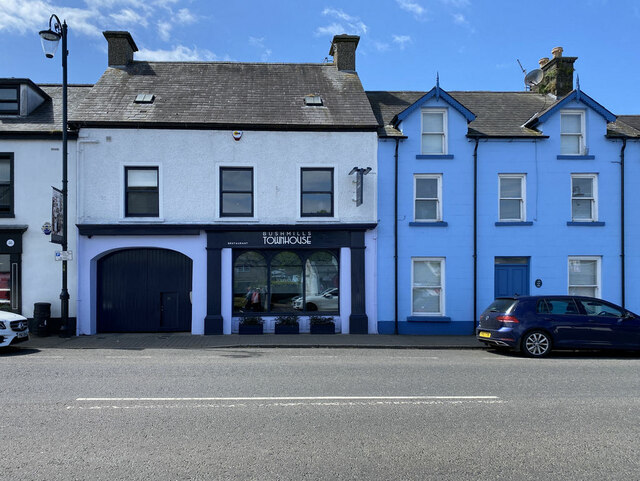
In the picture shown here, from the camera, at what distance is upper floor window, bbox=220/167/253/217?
16031 millimetres

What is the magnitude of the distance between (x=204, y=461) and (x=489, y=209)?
1382 centimetres

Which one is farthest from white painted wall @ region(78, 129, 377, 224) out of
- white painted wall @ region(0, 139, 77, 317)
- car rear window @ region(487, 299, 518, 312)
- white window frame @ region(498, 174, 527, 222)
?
car rear window @ region(487, 299, 518, 312)

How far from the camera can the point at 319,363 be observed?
34.4 feet

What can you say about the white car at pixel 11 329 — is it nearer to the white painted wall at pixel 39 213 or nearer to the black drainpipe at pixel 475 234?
the white painted wall at pixel 39 213

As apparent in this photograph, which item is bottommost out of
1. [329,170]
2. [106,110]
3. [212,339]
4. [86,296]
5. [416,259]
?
[212,339]

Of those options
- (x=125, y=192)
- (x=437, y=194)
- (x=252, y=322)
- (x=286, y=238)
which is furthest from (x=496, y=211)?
(x=125, y=192)

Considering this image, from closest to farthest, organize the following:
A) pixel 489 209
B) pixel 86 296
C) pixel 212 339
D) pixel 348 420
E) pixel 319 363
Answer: pixel 348 420 < pixel 319 363 < pixel 212 339 < pixel 86 296 < pixel 489 209

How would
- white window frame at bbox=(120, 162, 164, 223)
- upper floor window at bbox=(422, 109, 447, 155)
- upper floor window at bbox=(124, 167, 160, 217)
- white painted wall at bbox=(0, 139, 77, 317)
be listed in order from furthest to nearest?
upper floor window at bbox=(422, 109, 447, 155) < upper floor window at bbox=(124, 167, 160, 217) < white window frame at bbox=(120, 162, 164, 223) < white painted wall at bbox=(0, 139, 77, 317)

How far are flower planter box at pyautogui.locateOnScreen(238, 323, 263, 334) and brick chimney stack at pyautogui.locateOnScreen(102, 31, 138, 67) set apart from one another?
10574mm

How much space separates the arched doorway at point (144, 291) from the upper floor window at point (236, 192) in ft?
7.16

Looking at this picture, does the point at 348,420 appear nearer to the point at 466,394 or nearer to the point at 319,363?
the point at 466,394

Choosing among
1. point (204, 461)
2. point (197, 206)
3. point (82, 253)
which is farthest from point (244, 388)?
point (82, 253)

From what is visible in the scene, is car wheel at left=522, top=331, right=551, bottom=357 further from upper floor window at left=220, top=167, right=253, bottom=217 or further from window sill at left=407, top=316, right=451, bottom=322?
upper floor window at left=220, top=167, right=253, bottom=217

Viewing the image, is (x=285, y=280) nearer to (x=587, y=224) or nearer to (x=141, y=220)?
(x=141, y=220)
